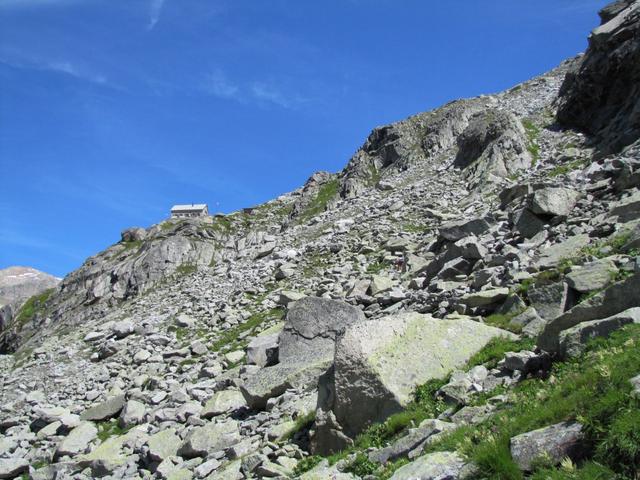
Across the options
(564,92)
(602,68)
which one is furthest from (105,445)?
(564,92)

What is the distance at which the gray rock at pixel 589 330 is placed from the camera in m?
9.40

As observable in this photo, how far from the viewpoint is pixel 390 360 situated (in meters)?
12.5

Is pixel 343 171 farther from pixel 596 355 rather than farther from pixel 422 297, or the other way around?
pixel 596 355

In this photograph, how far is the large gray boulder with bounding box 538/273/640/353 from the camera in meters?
10.5

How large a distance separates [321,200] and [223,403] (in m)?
49.1

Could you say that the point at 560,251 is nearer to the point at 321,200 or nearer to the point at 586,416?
the point at 586,416

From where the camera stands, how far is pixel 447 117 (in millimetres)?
66875

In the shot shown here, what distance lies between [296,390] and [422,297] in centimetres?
610

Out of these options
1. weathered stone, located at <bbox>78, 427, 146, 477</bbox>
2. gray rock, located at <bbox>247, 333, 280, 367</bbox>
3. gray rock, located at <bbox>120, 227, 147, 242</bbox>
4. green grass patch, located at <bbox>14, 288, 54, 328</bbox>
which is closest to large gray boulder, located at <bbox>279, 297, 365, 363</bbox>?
gray rock, located at <bbox>247, 333, 280, 367</bbox>

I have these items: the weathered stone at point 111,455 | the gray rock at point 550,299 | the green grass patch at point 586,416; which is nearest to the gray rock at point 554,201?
the gray rock at point 550,299

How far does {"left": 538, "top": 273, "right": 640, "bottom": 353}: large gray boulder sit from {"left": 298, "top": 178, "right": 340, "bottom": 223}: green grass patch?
4712 cm

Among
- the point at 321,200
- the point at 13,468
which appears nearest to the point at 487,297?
the point at 13,468

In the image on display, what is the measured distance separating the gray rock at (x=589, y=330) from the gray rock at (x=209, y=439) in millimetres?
9457

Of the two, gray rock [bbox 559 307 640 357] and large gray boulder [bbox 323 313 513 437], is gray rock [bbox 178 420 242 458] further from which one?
gray rock [bbox 559 307 640 357]
